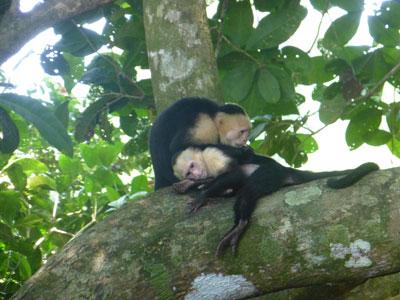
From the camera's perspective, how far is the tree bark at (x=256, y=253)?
186 cm

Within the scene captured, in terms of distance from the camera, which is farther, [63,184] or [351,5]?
[63,184]

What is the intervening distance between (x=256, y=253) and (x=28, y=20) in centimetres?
224

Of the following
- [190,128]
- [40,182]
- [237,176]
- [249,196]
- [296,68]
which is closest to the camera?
[249,196]

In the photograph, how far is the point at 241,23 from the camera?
372 cm

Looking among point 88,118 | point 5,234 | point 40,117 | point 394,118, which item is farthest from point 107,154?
point 394,118

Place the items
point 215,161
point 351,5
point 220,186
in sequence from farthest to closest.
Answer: point 351,5, point 215,161, point 220,186

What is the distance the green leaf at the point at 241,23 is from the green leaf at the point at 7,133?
5.60ft

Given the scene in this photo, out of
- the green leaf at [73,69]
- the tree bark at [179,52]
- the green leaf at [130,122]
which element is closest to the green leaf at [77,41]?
the green leaf at [73,69]

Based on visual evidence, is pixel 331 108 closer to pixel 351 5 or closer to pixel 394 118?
pixel 394 118

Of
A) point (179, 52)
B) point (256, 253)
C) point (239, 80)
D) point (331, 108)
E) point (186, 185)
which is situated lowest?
point (256, 253)

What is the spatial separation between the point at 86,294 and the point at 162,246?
36 centimetres

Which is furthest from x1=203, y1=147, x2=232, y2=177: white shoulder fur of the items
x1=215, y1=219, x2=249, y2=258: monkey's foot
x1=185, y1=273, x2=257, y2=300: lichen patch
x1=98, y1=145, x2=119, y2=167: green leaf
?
x1=98, y1=145, x2=119, y2=167: green leaf

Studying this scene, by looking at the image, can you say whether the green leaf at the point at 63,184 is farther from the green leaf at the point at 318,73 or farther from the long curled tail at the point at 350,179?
the long curled tail at the point at 350,179

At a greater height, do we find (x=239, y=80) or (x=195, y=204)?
(x=239, y=80)
